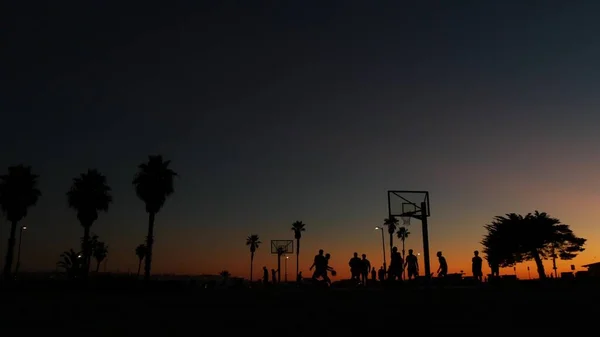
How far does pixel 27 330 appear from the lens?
10820 millimetres

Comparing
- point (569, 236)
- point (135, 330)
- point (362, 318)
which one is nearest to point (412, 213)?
point (362, 318)

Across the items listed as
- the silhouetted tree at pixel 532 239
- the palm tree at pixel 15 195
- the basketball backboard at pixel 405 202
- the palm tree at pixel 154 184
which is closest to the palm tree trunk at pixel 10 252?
the palm tree at pixel 15 195

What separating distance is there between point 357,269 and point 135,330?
14869 millimetres

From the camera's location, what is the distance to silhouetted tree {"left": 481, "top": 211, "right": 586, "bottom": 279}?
Answer: 5447 centimetres

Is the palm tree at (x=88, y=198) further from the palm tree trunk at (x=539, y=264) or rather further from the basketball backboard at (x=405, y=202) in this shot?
Answer: the palm tree trunk at (x=539, y=264)

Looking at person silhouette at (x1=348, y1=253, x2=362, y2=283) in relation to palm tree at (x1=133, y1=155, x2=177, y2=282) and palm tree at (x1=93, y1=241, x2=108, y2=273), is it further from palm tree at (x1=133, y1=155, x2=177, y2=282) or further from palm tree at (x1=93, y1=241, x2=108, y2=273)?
Answer: palm tree at (x1=93, y1=241, x2=108, y2=273)

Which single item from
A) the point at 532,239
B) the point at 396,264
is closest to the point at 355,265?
the point at 396,264

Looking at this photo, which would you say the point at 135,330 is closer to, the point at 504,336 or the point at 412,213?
the point at 504,336

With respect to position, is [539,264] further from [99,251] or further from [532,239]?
[99,251]

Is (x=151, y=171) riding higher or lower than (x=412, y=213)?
higher

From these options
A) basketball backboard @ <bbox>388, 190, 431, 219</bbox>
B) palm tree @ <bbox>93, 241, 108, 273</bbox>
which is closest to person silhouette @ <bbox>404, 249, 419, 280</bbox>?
basketball backboard @ <bbox>388, 190, 431, 219</bbox>

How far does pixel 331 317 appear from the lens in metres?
12.2

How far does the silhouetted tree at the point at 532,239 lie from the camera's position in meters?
54.5

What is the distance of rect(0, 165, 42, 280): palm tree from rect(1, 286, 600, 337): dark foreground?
39289 mm
